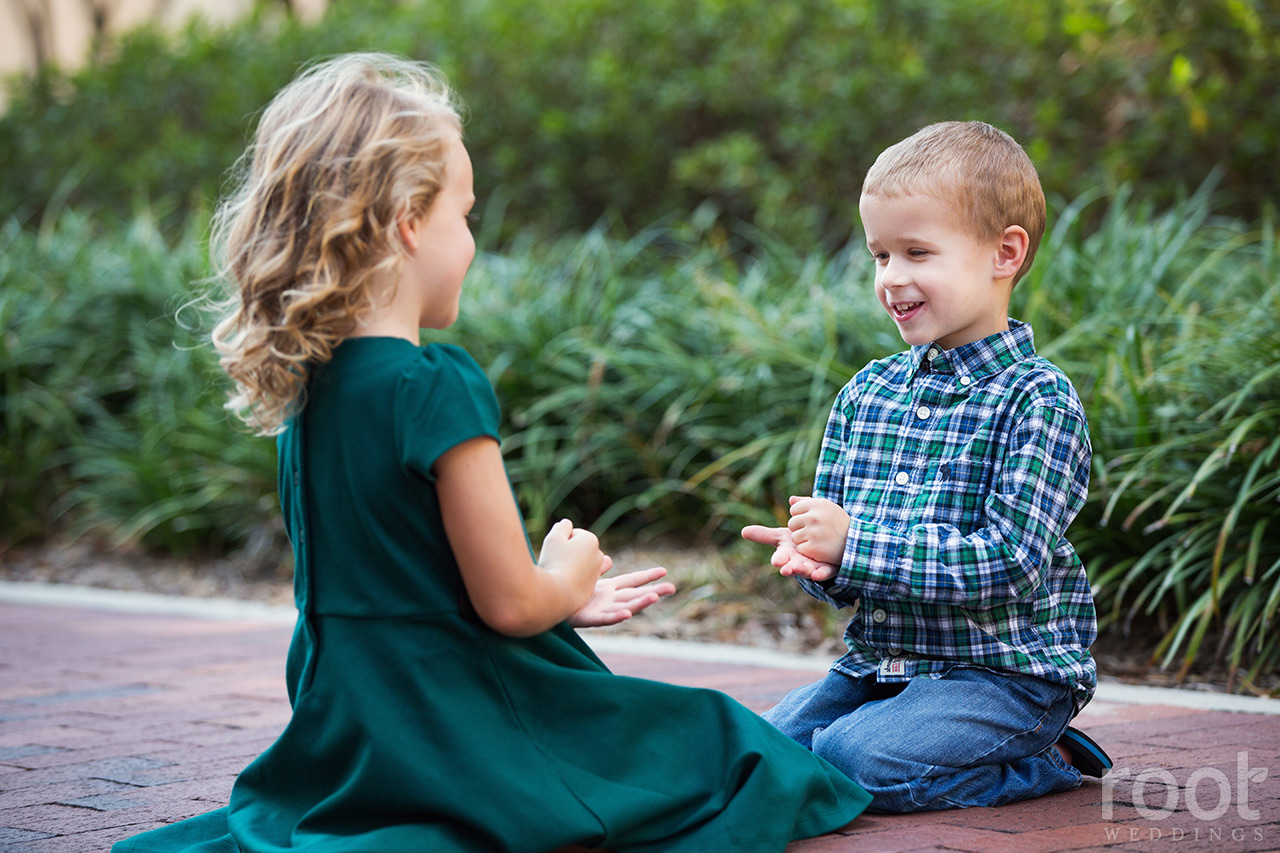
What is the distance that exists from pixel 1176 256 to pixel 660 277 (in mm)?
2552

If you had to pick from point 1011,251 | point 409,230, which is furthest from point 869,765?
point 409,230

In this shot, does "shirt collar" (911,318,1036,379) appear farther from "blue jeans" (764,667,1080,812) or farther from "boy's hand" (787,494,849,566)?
"blue jeans" (764,667,1080,812)

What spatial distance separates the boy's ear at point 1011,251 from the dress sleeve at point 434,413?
102cm

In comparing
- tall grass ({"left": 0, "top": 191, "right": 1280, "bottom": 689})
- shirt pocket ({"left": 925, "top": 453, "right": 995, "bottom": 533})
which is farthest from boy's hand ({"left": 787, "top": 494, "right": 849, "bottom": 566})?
tall grass ({"left": 0, "top": 191, "right": 1280, "bottom": 689})

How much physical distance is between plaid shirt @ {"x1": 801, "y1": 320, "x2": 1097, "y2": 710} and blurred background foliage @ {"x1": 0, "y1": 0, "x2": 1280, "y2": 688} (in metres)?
1.33

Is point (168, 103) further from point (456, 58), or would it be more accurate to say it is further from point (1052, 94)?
point (1052, 94)

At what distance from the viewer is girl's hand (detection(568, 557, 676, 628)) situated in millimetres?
2035

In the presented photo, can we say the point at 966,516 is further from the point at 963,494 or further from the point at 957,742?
the point at 957,742

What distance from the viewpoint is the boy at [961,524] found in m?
2.16

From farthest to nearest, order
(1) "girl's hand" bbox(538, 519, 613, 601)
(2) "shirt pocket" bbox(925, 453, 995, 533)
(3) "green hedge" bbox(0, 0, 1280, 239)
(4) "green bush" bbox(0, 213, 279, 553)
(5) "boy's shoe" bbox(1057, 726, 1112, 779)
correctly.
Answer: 1. (3) "green hedge" bbox(0, 0, 1280, 239)
2. (4) "green bush" bbox(0, 213, 279, 553)
3. (5) "boy's shoe" bbox(1057, 726, 1112, 779)
4. (2) "shirt pocket" bbox(925, 453, 995, 533)
5. (1) "girl's hand" bbox(538, 519, 613, 601)

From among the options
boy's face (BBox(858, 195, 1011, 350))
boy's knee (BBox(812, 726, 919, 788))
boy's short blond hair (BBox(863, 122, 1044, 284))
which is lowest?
Answer: boy's knee (BBox(812, 726, 919, 788))

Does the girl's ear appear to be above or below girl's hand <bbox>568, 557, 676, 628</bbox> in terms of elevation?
above

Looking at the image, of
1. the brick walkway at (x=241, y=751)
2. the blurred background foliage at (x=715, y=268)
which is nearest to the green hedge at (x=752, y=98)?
the blurred background foliage at (x=715, y=268)

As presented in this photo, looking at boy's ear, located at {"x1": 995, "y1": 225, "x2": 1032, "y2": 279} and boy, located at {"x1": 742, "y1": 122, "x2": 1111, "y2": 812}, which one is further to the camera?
boy's ear, located at {"x1": 995, "y1": 225, "x2": 1032, "y2": 279}
